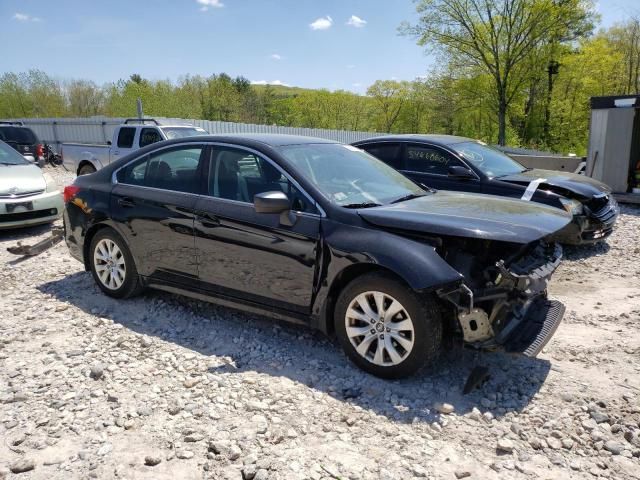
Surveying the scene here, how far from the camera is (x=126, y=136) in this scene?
12297mm

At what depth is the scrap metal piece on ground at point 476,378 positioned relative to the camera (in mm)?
3242

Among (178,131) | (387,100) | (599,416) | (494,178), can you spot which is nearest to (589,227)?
(494,178)

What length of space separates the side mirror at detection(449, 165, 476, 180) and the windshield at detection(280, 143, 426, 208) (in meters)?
2.39

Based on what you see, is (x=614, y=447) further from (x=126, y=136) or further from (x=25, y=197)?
(x=126, y=136)

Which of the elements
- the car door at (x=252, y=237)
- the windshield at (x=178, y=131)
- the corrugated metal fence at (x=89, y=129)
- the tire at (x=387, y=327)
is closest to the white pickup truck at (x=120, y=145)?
the windshield at (x=178, y=131)

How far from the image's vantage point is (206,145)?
429 centimetres

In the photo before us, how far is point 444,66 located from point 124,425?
114 feet

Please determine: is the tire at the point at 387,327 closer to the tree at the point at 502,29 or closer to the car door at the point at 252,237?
the car door at the point at 252,237

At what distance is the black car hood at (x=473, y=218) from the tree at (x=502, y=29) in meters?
28.4

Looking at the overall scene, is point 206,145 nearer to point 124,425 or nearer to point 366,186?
point 366,186

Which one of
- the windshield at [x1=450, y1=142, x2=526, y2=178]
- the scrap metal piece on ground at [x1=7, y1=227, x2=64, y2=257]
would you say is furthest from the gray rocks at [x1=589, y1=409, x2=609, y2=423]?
the scrap metal piece on ground at [x1=7, y1=227, x2=64, y2=257]

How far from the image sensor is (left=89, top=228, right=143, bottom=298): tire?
4.74 metres

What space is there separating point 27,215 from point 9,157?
1.76 meters

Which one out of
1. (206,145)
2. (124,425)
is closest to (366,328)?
(124,425)
